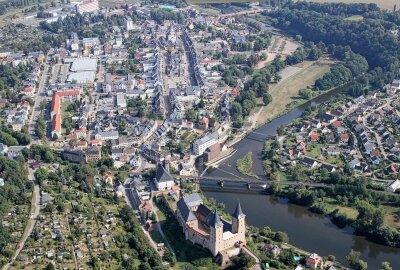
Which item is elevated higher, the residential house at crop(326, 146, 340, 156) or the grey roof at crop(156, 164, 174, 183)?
the grey roof at crop(156, 164, 174, 183)

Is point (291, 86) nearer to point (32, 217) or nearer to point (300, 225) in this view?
point (300, 225)

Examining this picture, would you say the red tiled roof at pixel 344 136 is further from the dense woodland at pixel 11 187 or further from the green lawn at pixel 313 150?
the dense woodland at pixel 11 187

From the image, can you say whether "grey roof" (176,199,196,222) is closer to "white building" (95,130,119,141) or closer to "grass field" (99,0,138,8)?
"white building" (95,130,119,141)

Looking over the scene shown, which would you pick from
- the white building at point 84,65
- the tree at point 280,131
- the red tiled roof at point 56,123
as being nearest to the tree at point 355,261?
the tree at point 280,131

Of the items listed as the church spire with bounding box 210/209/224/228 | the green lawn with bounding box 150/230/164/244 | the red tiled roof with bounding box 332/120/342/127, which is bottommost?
the green lawn with bounding box 150/230/164/244

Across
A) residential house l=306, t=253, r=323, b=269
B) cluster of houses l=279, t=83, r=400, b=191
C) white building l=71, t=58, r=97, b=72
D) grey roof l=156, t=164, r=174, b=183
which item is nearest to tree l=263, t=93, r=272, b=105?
cluster of houses l=279, t=83, r=400, b=191

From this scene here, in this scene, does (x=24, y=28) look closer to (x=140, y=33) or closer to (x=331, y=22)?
(x=140, y=33)

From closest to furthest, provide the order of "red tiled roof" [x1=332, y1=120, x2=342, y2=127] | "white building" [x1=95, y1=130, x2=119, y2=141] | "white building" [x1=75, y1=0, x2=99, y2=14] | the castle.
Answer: the castle → "white building" [x1=95, y1=130, x2=119, y2=141] → "red tiled roof" [x1=332, y1=120, x2=342, y2=127] → "white building" [x1=75, y1=0, x2=99, y2=14]

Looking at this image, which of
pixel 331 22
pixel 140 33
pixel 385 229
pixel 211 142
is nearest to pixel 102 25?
pixel 140 33
